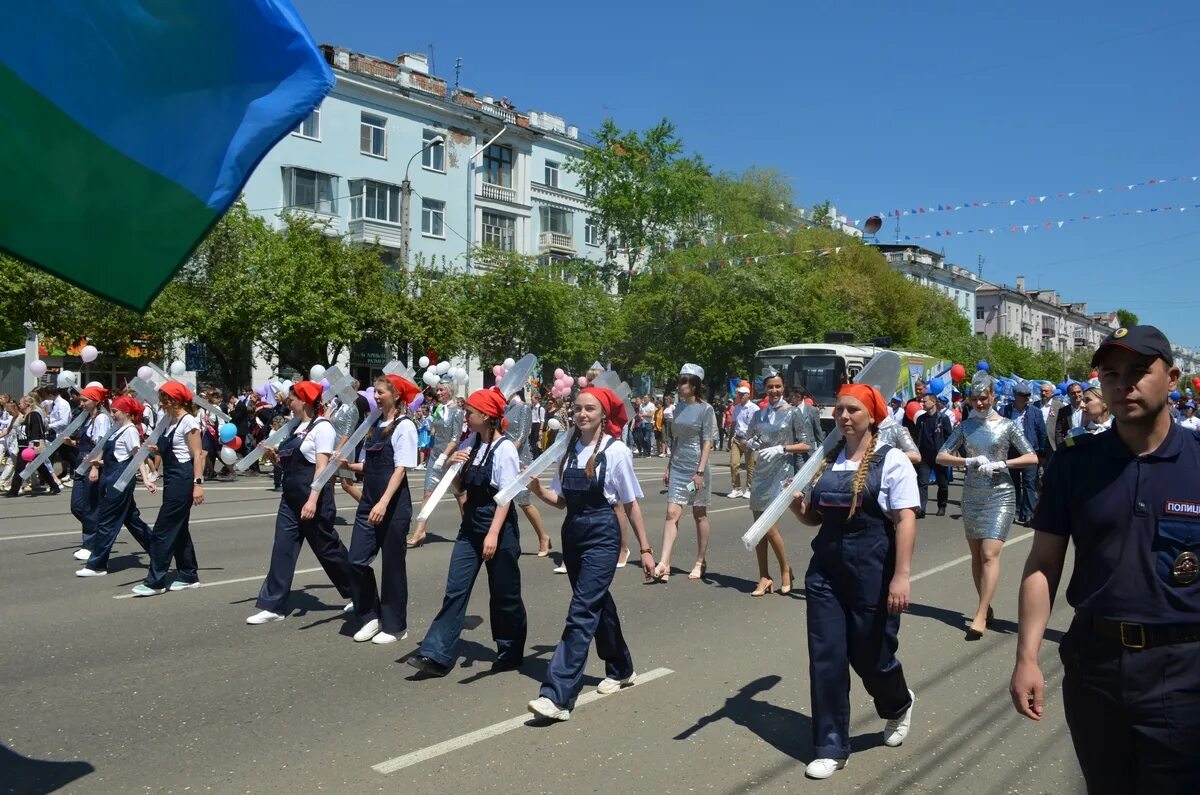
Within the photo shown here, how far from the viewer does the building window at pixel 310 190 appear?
121 feet

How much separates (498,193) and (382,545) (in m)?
40.1

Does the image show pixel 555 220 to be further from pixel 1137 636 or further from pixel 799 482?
pixel 1137 636

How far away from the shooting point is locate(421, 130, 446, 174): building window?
42188 millimetres

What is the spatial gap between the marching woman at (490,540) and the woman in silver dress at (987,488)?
3.44 m

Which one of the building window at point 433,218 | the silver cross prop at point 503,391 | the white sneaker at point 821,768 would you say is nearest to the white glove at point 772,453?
the silver cross prop at point 503,391

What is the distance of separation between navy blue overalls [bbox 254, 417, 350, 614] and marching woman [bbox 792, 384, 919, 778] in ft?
13.0

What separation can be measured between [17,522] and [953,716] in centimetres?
1233

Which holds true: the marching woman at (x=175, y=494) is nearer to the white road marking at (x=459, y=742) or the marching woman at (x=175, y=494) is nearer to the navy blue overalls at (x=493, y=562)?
the navy blue overalls at (x=493, y=562)

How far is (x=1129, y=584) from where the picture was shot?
2.86 meters

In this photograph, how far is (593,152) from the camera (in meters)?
45.8

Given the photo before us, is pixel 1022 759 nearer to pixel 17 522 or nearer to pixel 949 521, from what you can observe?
pixel 949 521

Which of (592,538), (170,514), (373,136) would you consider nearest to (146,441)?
(170,514)

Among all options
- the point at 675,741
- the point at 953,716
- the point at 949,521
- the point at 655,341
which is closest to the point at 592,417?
the point at 675,741

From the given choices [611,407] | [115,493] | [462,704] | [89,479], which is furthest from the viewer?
[89,479]
